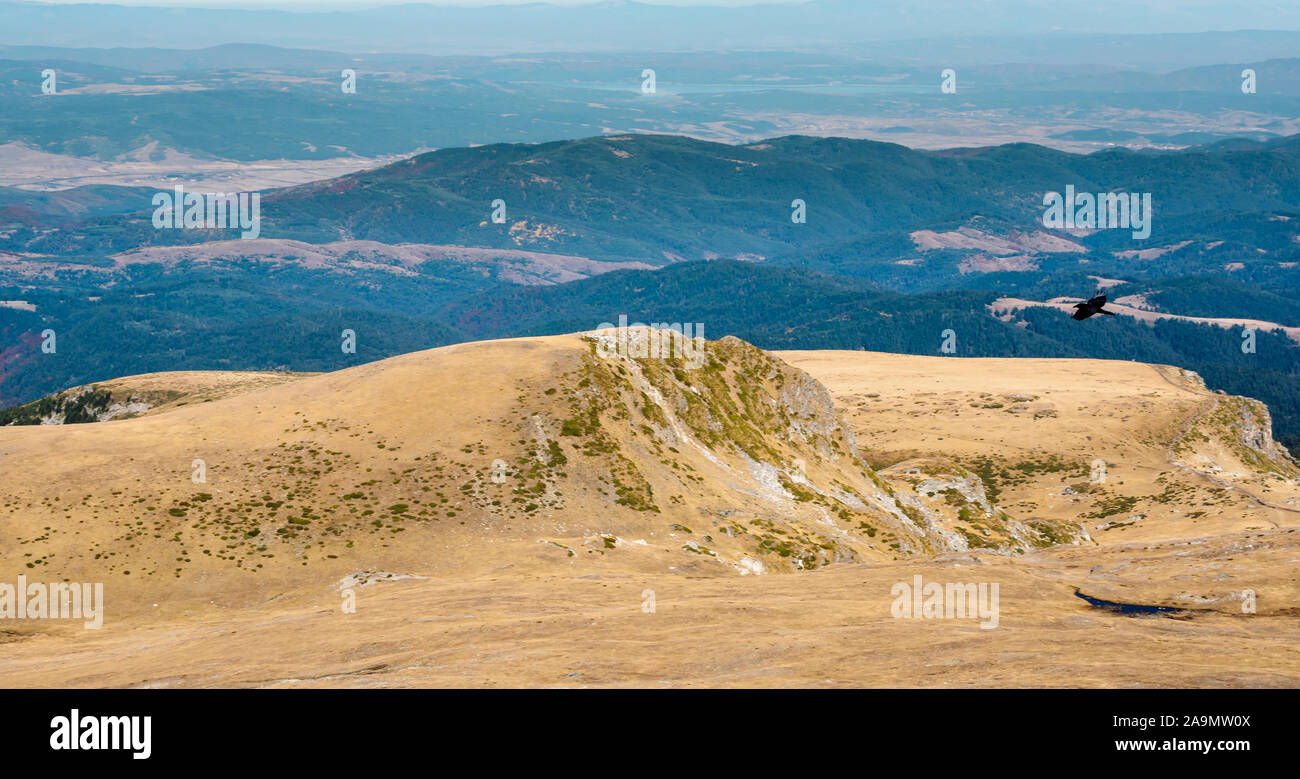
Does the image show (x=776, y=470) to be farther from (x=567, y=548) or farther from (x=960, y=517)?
(x=567, y=548)

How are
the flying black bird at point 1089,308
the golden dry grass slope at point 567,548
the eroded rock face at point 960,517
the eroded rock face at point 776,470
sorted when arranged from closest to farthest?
1. the golden dry grass slope at point 567,548
2. the flying black bird at point 1089,308
3. the eroded rock face at point 776,470
4. the eroded rock face at point 960,517

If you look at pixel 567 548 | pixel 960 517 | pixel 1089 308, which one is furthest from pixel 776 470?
pixel 1089 308

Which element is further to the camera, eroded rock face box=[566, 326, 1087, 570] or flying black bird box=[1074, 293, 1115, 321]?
eroded rock face box=[566, 326, 1087, 570]

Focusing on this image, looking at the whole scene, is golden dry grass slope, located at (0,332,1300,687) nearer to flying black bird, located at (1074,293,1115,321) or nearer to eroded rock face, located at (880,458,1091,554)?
eroded rock face, located at (880,458,1091,554)

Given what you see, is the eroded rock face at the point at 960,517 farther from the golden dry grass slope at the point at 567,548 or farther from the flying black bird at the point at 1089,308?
the flying black bird at the point at 1089,308

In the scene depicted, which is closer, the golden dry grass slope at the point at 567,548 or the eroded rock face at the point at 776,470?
the golden dry grass slope at the point at 567,548

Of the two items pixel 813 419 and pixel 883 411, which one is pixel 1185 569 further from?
pixel 883 411

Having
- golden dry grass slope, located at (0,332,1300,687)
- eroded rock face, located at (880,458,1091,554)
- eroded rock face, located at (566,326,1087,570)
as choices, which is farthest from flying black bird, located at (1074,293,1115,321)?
eroded rock face, located at (880,458,1091,554)

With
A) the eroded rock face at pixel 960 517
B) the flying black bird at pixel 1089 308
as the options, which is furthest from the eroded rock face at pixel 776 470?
the flying black bird at pixel 1089 308
